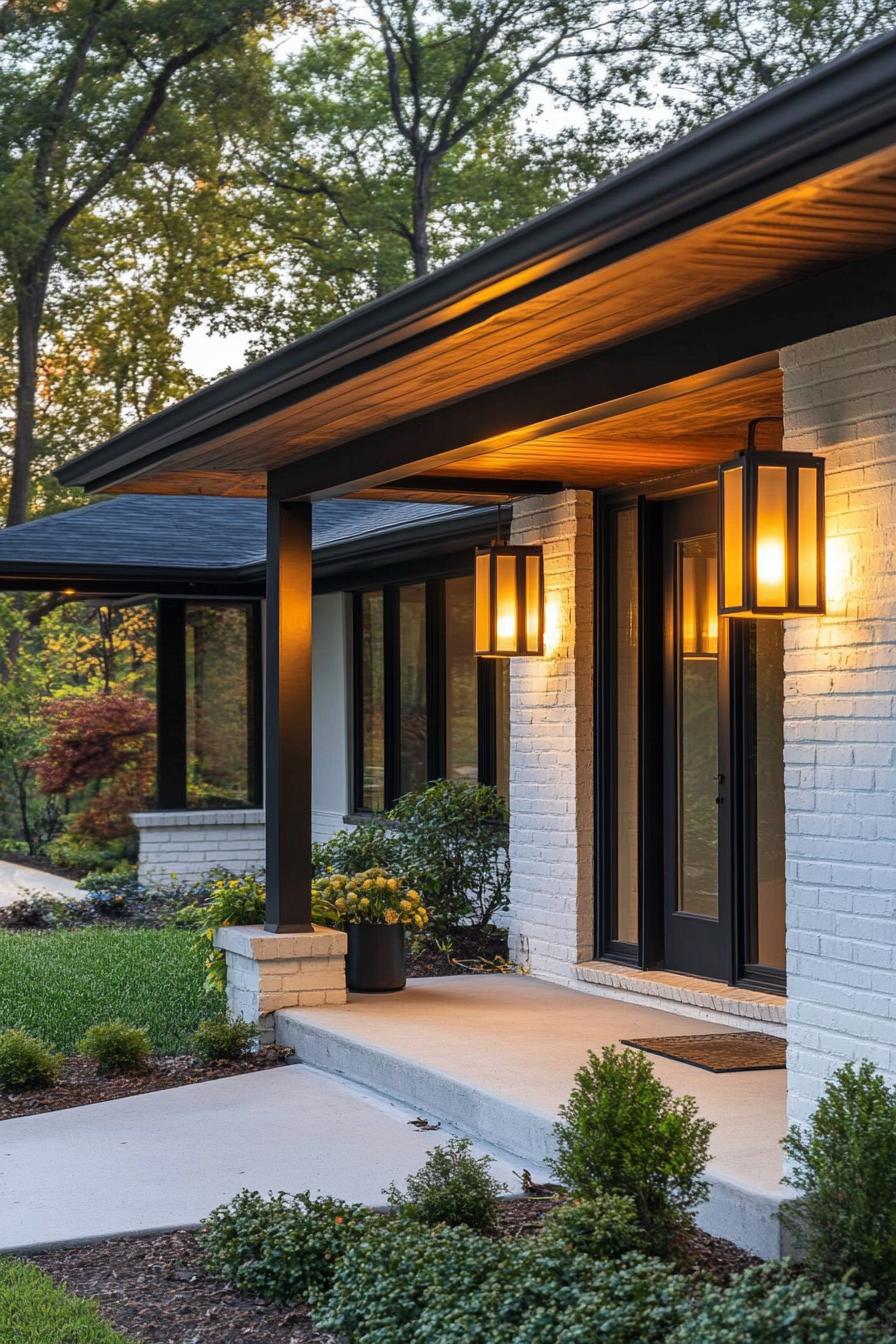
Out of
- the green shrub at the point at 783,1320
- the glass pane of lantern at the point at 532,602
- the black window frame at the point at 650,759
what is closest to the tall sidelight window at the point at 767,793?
the black window frame at the point at 650,759

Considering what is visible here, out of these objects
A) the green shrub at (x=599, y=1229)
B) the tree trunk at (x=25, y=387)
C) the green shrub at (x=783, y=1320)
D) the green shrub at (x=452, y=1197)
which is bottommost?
the green shrub at (x=452, y=1197)

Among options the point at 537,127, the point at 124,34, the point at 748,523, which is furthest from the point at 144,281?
the point at 748,523

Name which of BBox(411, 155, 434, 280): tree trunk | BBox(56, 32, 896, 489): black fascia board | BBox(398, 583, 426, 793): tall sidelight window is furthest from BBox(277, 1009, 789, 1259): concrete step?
BBox(411, 155, 434, 280): tree trunk

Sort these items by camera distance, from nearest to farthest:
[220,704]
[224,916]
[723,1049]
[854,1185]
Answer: [854,1185], [723,1049], [224,916], [220,704]

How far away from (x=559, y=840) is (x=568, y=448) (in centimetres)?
241

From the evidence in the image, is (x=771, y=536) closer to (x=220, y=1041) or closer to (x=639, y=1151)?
(x=639, y=1151)

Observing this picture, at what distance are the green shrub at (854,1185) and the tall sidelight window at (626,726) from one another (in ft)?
14.0

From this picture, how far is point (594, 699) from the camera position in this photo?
856 centimetres

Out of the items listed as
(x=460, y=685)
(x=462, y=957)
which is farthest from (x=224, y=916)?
(x=460, y=685)

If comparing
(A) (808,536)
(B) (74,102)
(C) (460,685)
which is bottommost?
(C) (460,685)

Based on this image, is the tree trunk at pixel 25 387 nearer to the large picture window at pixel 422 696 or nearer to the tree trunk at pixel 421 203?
the tree trunk at pixel 421 203

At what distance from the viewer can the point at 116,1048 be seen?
728 cm

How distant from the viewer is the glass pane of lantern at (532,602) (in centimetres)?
855

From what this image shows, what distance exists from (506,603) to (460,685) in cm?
337
